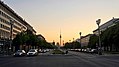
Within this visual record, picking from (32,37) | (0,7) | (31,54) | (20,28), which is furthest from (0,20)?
(20,28)

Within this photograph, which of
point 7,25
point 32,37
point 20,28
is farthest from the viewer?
point 20,28

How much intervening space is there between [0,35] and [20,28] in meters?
54.9

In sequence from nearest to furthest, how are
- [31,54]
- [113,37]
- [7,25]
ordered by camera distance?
1. [31,54]
2. [113,37]
3. [7,25]

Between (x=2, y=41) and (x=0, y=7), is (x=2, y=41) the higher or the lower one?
the lower one

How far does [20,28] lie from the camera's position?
154 m

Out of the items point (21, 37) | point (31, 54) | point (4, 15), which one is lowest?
point (31, 54)

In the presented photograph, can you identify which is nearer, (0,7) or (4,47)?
(0,7)

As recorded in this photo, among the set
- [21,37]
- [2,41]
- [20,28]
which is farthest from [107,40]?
[20,28]

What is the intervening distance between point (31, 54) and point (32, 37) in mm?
62103

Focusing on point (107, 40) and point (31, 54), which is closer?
point (31, 54)

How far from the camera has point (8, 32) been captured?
119375 millimetres

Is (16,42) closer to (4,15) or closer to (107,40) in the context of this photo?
(4,15)

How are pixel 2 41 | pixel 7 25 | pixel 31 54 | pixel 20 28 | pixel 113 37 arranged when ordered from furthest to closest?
pixel 20 28 → pixel 7 25 → pixel 2 41 → pixel 113 37 → pixel 31 54

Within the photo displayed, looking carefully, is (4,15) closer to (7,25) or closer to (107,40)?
(7,25)
